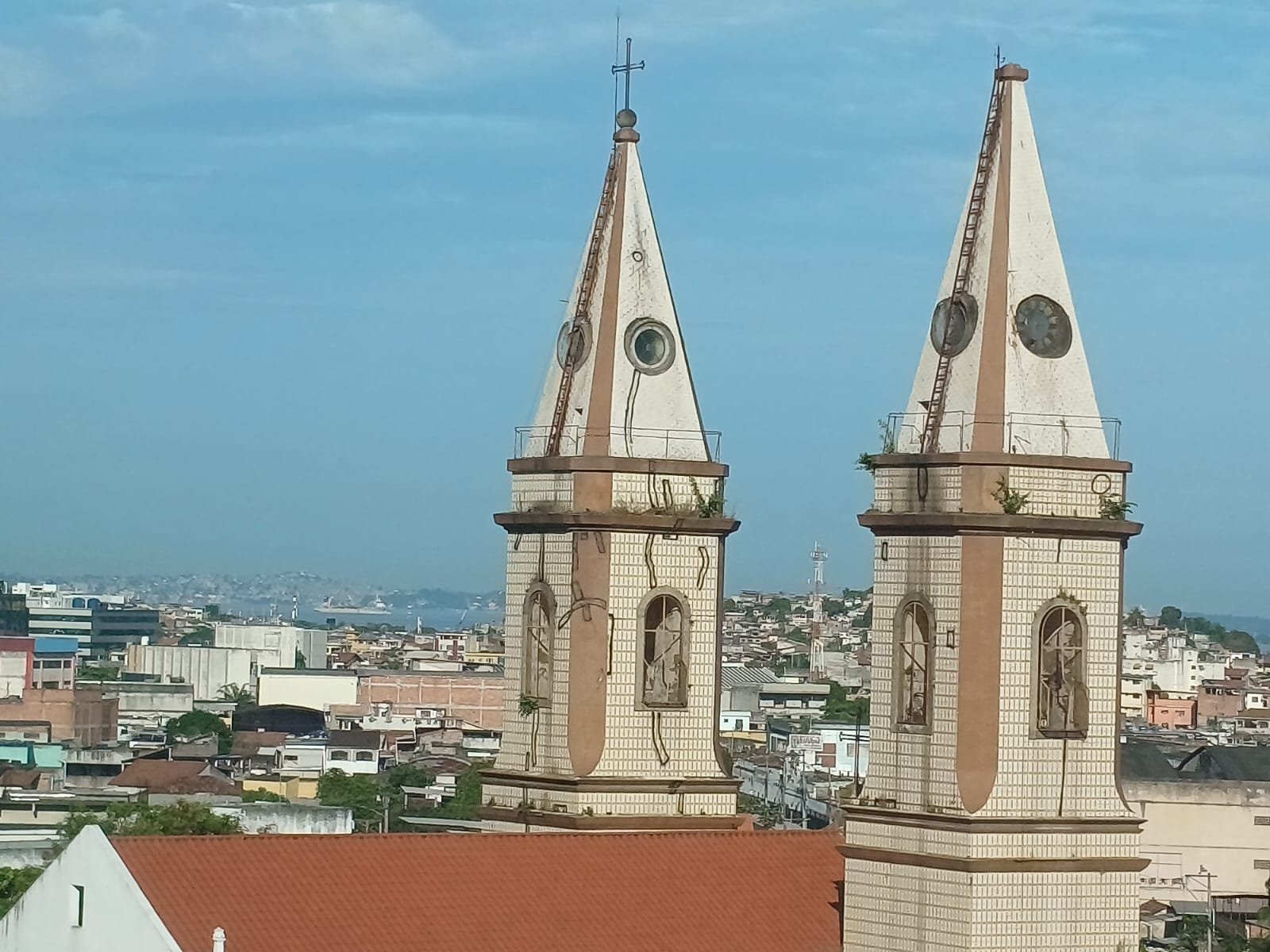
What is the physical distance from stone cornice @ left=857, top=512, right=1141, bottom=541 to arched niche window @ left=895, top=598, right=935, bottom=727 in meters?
0.77

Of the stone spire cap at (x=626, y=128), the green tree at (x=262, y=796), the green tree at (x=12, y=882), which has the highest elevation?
the stone spire cap at (x=626, y=128)

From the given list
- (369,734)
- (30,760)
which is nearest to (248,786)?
(30,760)

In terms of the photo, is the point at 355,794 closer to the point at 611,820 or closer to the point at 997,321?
the point at 611,820

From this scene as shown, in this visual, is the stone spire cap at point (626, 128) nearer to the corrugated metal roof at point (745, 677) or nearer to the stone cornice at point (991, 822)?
the stone cornice at point (991, 822)

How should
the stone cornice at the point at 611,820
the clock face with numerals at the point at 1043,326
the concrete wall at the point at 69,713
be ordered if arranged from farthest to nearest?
the concrete wall at the point at 69,713, the stone cornice at the point at 611,820, the clock face with numerals at the point at 1043,326

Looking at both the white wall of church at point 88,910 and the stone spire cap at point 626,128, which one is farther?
the stone spire cap at point 626,128

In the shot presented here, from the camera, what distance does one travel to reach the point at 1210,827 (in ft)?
273

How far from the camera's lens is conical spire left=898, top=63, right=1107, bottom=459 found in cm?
3052

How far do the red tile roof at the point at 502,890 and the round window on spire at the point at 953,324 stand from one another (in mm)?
5544

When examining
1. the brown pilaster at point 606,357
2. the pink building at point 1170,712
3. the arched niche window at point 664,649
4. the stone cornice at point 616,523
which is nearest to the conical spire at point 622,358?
the brown pilaster at point 606,357

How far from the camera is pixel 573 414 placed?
35281 millimetres

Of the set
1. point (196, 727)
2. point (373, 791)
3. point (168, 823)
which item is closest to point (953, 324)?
point (168, 823)

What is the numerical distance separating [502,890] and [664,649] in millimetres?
5127

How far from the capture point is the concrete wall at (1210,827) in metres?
82.4
